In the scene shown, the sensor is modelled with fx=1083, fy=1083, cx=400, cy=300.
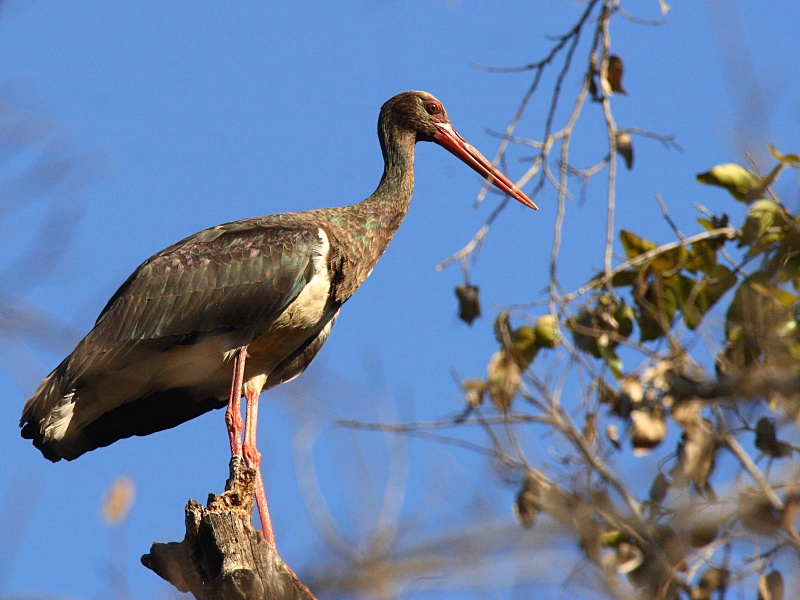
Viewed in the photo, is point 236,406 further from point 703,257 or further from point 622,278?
point 703,257

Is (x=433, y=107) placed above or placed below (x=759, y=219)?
above

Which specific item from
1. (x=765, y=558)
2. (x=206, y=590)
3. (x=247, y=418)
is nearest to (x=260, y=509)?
(x=247, y=418)

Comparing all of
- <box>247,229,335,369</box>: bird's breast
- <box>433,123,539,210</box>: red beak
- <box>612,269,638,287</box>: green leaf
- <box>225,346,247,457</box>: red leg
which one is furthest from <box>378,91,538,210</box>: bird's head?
<box>612,269,638,287</box>: green leaf

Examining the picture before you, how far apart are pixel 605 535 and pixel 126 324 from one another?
3716 millimetres

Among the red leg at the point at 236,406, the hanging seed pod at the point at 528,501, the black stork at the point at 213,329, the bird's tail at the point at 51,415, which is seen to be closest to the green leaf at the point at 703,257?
the hanging seed pod at the point at 528,501

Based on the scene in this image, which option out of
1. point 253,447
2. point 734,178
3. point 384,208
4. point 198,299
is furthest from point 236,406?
point 734,178

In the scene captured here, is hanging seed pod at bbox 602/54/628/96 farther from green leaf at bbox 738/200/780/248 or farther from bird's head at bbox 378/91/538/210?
bird's head at bbox 378/91/538/210

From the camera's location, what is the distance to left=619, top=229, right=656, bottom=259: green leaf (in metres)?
5.37

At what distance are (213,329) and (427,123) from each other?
2334mm

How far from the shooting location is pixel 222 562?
464cm

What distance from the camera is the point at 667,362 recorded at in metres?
4.58

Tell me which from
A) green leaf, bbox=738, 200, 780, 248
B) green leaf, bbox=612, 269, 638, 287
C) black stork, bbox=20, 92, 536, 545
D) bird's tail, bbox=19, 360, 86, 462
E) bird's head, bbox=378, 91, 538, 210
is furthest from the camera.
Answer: bird's head, bbox=378, 91, 538, 210

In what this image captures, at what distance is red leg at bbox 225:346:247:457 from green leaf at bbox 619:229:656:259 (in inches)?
105

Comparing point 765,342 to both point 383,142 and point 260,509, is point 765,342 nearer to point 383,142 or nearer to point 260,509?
point 260,509
